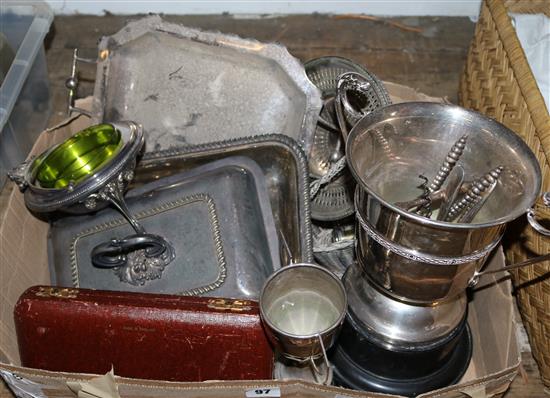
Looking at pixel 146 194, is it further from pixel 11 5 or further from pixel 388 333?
pixel 11 5

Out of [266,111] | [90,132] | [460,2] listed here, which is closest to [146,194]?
[90,132]

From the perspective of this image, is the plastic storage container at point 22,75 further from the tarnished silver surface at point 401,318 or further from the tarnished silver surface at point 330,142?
the tarnished silver surface at point 401,318

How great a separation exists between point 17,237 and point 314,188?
47cm

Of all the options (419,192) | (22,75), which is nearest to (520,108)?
(419,192)

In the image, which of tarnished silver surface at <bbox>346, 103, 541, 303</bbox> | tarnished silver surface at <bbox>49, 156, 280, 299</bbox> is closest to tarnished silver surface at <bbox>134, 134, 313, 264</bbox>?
tarnished silver surface at <bbox>49, 156, 280, 299</bbox>

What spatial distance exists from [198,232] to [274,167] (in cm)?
→ 18

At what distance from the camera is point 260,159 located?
1.07 m

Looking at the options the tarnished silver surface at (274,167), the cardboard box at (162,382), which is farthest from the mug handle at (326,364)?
the tarnished silver surface at (274,167)

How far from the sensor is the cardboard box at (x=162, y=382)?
790 millimetres

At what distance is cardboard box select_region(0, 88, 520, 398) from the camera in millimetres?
790

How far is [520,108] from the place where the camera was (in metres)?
1.01

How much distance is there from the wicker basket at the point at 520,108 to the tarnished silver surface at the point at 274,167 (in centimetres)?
33

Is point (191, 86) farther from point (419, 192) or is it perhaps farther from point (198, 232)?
point (419, 192)

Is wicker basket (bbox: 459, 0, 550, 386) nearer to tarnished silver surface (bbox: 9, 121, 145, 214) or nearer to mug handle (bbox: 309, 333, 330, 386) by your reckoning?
mug handle (bbox: 309, 333, 330, 386)
